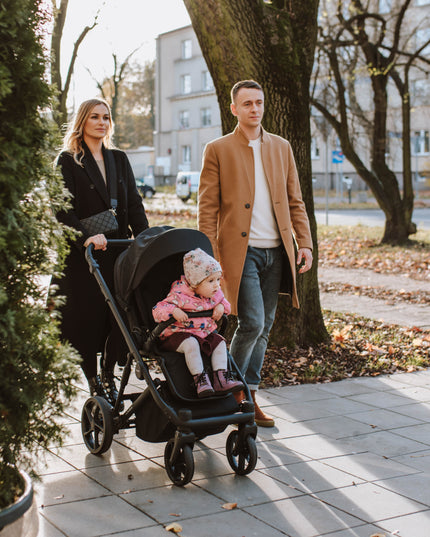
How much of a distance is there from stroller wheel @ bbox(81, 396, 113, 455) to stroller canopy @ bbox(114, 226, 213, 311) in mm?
642

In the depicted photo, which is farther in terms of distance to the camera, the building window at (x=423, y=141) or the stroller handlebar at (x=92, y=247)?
the building window at (x=423, y=141)

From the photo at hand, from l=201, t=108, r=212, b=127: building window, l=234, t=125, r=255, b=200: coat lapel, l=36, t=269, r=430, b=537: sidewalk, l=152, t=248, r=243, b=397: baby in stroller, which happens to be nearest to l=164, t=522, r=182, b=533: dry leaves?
l=36, t=269, r=430, b=537: sidewalk

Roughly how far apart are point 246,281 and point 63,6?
11.3 meters

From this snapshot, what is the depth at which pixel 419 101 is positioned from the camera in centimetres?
→ 4309

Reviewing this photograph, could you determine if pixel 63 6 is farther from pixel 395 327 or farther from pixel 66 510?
pixel 66 510

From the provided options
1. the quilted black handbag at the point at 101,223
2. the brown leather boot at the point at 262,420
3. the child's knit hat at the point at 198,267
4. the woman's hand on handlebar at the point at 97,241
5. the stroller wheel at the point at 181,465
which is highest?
the quilted black handbag at the point at 101,223

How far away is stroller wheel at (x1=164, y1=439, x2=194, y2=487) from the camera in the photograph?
418 cm

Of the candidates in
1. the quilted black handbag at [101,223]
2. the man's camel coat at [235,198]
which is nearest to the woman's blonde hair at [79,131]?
the quilted black handbag at [101,223]

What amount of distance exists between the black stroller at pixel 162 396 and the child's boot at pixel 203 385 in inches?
2.6

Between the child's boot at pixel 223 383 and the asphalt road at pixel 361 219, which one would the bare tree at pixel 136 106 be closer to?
the asphalt road at pixel 361 219

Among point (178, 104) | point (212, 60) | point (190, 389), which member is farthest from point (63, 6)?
point (178, 104)

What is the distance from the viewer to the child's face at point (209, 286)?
4.46 metres

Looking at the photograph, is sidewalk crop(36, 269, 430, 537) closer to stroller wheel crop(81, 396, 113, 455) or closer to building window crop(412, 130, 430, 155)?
stroller wheel crop(81, 396, 113, 455)

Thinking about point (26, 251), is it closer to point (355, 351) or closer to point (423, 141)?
point (355, 351)
